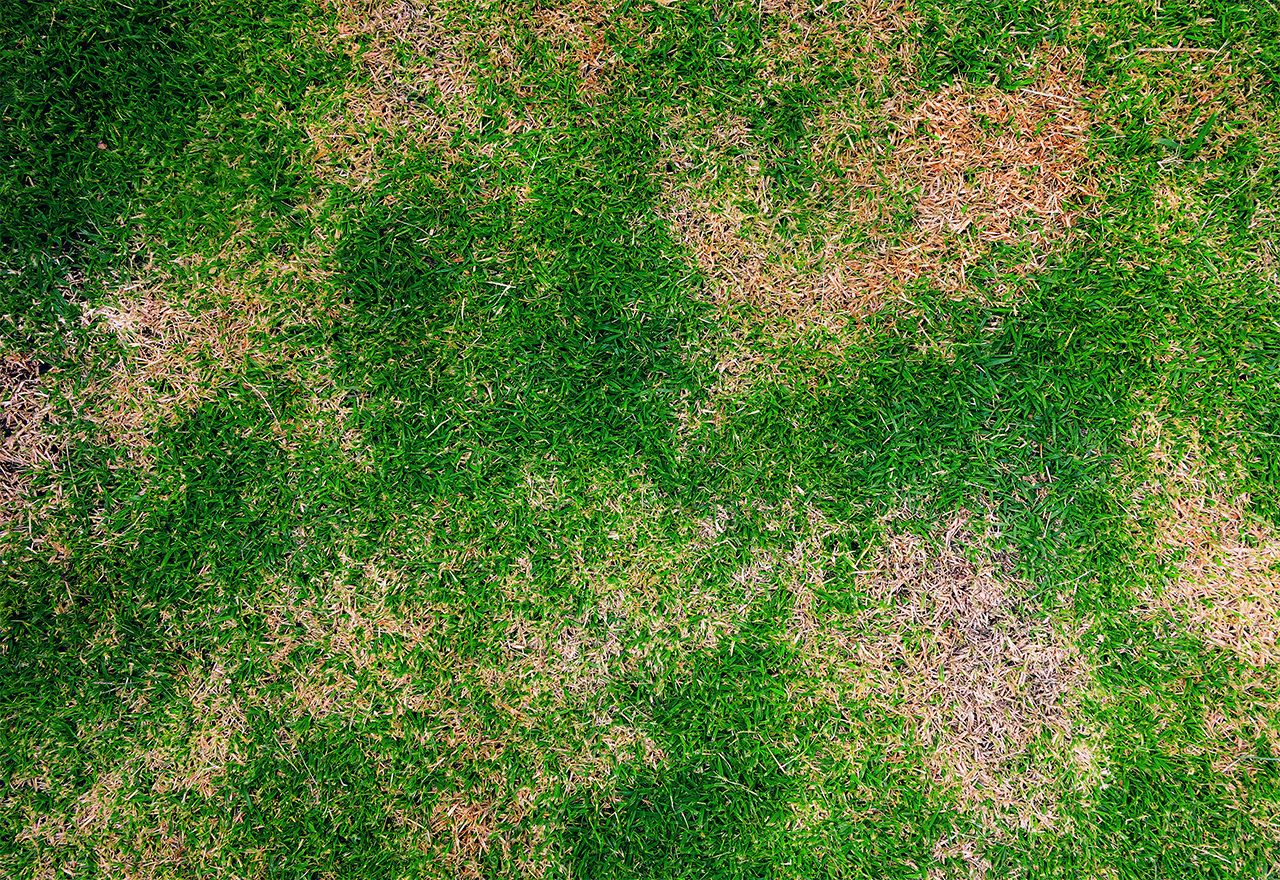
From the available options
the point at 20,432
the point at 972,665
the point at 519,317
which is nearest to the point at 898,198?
the point at 519,317

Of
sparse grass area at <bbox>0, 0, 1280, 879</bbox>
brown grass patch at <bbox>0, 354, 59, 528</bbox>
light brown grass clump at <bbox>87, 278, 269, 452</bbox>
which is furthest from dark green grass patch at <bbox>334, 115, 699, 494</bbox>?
brown grass patch at <bbox>0, 354, 59, 528</bbox>

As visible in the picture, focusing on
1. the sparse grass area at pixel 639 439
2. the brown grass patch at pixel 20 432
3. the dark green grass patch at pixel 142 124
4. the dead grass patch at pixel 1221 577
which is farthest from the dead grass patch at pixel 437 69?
the dead grass patch at pixel 1221 577

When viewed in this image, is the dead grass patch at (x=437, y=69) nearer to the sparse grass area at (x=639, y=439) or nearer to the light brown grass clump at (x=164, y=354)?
the sparse grass area at (x=639, y=439)

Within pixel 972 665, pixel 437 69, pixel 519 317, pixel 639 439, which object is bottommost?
pixel 972 665

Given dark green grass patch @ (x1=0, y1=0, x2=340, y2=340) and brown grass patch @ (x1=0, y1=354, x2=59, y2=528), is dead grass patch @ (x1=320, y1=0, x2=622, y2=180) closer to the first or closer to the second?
dark green grass patch @ (x1=0, y1=0, x2=340, y2=340)

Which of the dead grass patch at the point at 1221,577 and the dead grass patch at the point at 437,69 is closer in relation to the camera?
the dead grass patch at the point at 1221,577

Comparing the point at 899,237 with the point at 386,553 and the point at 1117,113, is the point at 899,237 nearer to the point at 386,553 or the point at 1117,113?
the point at 1117,113

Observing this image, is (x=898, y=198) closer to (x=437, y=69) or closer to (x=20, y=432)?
(x=437, y=69)
